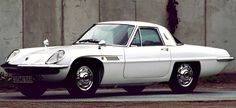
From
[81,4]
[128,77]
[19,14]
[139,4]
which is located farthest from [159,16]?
[128,77]

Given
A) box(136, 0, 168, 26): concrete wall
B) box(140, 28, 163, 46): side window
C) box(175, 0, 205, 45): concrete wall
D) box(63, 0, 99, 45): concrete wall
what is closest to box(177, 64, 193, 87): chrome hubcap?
box(140, 28, 163, 46): side window

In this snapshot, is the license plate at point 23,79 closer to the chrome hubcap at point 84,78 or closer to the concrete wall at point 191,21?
the chrome hubcap at point 84,78

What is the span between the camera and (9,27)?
21.1 meters

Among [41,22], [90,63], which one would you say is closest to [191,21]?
[41,22]

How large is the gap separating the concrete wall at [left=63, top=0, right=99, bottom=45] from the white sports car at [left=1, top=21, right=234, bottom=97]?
5.24 meters

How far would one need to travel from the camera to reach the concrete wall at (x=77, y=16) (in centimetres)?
2183

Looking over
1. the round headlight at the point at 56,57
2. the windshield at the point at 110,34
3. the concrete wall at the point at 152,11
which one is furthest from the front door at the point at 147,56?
the concrete wall at the point at 152,11

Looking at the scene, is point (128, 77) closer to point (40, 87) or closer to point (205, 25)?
point (40, 87)

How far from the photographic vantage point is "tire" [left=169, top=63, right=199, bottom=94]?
16.2m

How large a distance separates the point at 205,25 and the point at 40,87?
9537mm

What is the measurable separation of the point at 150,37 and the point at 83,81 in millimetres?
2000

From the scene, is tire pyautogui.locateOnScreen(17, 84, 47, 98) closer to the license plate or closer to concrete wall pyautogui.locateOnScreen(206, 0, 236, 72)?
the license plate

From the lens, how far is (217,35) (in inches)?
942

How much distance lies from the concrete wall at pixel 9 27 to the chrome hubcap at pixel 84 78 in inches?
265
